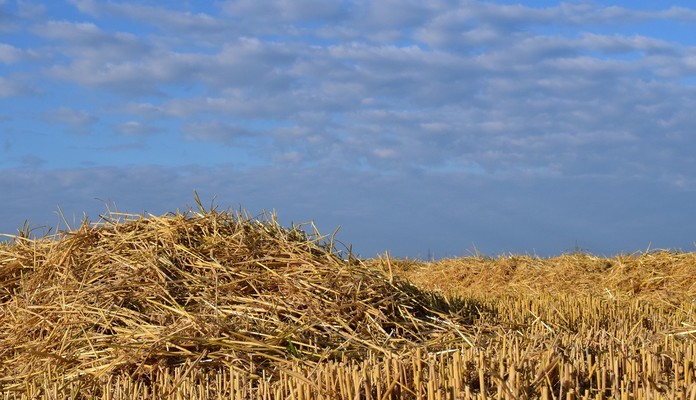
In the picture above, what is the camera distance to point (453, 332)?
5.18m

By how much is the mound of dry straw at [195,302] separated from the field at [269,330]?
0.6 inches

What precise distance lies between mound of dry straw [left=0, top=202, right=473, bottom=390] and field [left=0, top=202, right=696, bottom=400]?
0.01 m

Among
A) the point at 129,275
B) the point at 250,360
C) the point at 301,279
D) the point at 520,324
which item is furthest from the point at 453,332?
the point at 129,275

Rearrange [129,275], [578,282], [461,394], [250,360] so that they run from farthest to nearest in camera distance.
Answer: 1. [578,282]
2. [129,275]
3. [250,360]
4. [461,394]

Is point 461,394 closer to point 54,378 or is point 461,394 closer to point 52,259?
point 54,378

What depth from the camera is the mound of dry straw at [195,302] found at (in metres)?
4.51

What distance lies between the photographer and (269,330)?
15.6 feet

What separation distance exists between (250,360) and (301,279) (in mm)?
1323

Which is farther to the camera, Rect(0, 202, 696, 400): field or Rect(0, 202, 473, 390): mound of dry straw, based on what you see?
Rect(0, 202, 473, 390): mound of dry straw

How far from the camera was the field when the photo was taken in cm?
359

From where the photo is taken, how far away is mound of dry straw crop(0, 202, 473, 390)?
451 cm

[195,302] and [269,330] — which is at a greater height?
[195,302]

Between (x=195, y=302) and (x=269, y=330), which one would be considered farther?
(x=195, y=302)

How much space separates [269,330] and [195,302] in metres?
0.76
